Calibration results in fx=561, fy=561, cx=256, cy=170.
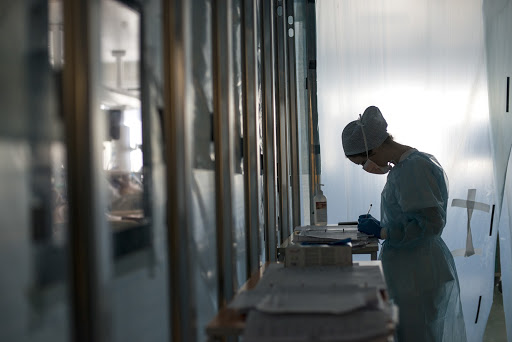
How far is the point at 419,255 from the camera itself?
2.41 meters

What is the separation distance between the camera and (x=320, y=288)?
1.52 meters

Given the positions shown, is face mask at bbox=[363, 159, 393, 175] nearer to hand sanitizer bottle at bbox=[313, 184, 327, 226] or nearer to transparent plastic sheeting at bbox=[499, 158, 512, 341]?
hand sanitizer bottle at bbox=[313, 184, 327, 226]

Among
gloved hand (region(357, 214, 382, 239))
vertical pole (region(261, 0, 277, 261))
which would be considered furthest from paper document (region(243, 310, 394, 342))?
vertical pole (region(261, 0, 277, 261))

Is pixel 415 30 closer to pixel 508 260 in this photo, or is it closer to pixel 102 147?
pixel 508 260

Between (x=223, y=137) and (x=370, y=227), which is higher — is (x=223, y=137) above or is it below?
above

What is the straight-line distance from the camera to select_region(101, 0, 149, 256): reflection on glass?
1.00 m

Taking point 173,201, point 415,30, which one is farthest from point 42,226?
point 415,30

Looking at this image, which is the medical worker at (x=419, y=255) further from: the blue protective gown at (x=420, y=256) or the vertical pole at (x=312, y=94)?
the vertical pole at (x=312, y=94)

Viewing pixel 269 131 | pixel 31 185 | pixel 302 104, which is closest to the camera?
pixel 31 185

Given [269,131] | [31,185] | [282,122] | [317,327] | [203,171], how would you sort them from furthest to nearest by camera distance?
[282,122] → [269,131] → [203,171] → [317,327] → [31,185]

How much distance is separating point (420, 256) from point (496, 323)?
1.88 metres

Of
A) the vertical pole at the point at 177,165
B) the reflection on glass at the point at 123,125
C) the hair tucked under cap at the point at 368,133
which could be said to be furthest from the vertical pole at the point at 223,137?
the hair tucked under cap at the point at 368,133

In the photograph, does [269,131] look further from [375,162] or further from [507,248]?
[507,248]

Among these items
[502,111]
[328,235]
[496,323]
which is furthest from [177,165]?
[496,323]
